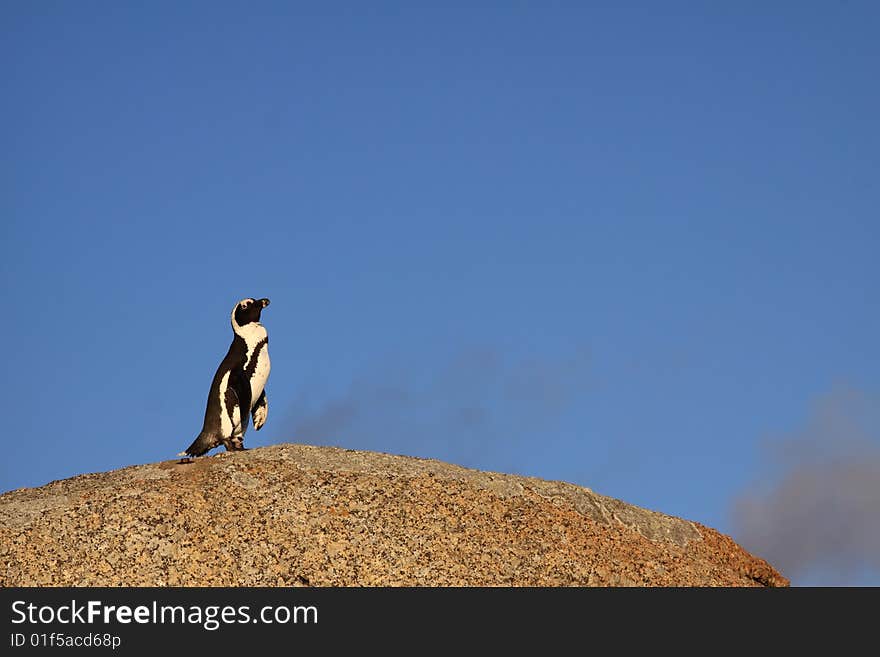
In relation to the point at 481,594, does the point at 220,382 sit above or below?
above

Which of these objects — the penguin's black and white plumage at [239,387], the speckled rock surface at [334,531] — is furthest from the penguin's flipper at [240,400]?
the speckled rock surface at [334,531]

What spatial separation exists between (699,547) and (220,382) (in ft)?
26.8

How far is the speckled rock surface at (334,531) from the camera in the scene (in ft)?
52.5

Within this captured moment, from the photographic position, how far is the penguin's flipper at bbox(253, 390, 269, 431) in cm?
2055

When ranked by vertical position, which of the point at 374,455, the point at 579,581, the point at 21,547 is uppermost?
the point at 374,455

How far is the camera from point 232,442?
20.0 meters

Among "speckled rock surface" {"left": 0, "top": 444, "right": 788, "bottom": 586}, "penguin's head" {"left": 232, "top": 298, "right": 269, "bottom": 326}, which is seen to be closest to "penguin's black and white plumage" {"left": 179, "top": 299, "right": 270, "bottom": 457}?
"penguin's head" {"left": 232, "top": 298, "right": 269, "bottom": 326}

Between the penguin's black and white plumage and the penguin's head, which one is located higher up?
the penguin's head

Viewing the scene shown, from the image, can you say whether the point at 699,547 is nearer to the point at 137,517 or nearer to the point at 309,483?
the point at 309,483

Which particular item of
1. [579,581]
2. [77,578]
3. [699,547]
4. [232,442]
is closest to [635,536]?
[699,547]

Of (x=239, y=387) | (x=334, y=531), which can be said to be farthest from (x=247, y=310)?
(x=334, y=531)

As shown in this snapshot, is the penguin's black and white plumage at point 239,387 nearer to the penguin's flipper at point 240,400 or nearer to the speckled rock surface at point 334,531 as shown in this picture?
the penguin's flipper at point 240,400

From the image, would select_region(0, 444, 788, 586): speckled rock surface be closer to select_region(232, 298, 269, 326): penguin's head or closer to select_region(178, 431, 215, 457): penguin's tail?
select_region(178, 431, 215, 457): penguin's tail

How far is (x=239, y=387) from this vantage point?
2019cm
